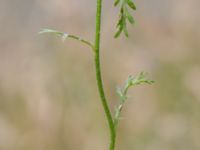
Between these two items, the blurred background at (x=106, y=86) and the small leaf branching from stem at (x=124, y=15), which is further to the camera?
the blurred background at (x=106, y=86)

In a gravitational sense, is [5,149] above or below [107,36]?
below

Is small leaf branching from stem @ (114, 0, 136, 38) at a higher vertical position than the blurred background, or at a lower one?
higher

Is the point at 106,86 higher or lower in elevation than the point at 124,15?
lower

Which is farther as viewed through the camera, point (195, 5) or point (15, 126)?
point (195, 5)

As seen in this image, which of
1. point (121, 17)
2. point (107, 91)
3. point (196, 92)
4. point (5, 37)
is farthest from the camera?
point (5, 37)

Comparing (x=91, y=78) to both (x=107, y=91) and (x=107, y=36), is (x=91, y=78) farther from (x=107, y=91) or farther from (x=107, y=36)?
(x=107, y=36)

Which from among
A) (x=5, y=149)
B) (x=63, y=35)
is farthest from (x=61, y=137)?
(x=63, y=35)

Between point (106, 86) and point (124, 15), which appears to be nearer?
point (124, 15)

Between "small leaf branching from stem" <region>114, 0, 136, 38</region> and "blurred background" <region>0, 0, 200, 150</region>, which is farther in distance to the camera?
"blurred background" <region>0, 0, 200, 150</region>
